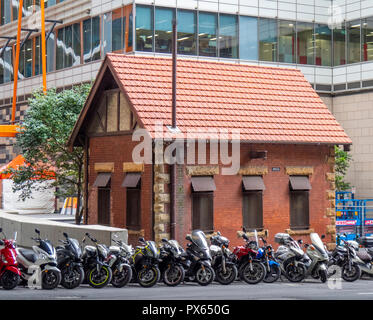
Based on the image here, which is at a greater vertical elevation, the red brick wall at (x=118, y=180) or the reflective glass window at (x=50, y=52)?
the reflective glass window at (x=50, y=52)

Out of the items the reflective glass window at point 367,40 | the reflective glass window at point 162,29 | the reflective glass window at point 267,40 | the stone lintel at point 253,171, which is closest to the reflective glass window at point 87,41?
the reflective glass window at point 162,29

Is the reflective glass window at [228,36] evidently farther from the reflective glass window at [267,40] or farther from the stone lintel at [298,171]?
the stone lintel at [298,171]

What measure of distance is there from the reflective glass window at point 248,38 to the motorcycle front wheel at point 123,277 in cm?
2676

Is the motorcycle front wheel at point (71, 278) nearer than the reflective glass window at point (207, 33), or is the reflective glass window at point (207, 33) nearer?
the motorcycle front wheel at point (71, 278)

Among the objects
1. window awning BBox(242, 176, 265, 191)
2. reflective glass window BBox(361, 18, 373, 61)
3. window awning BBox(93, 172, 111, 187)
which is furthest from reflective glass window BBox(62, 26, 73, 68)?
window awning BBox(242, 176, 265, 191)

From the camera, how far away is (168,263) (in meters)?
19.3

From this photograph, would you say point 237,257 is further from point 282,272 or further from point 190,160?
point 190,160

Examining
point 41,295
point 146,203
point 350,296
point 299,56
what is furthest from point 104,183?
point 299,56

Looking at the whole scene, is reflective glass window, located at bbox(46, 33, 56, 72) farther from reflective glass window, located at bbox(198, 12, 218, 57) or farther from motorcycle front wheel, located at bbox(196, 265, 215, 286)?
motorcycle front wheel, located at bbox(196, 265, 215, 286)

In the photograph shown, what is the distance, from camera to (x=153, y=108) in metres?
23.9

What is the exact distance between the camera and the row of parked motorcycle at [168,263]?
59.1ft

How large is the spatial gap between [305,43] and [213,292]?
31.9 m

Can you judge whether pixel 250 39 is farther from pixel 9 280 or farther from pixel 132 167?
pixel 9 280

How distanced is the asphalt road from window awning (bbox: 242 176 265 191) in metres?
5.23
